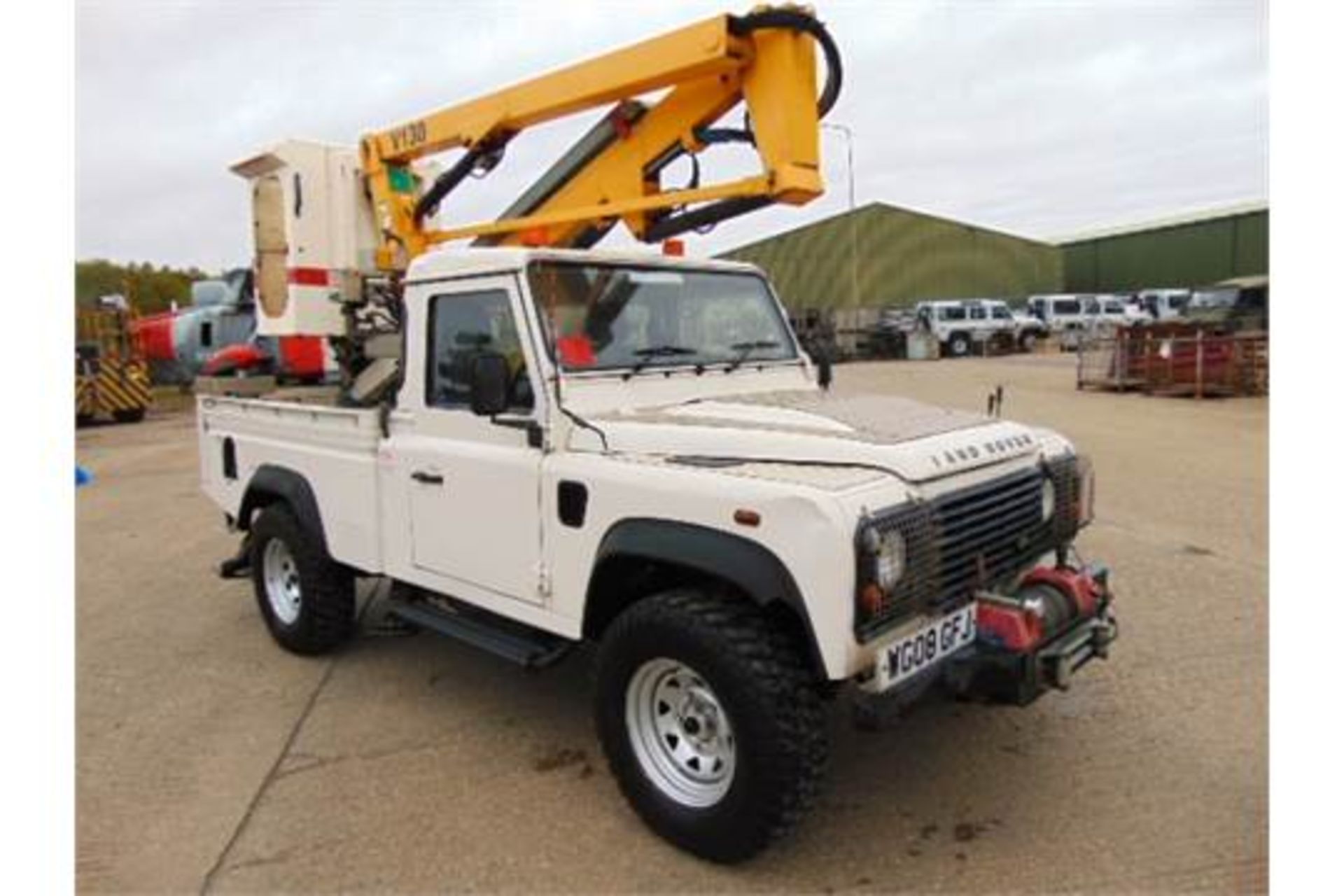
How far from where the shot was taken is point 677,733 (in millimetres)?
3508

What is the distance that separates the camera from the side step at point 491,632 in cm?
397

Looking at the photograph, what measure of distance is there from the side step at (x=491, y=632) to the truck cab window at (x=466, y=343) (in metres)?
1.00

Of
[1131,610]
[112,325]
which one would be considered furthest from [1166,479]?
[112,325]

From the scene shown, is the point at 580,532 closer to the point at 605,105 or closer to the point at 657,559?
the point at 657,559

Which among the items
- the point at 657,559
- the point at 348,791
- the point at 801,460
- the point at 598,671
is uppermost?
the point at 801,460

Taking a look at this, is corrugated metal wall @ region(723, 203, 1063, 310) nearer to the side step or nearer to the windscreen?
the windscreen

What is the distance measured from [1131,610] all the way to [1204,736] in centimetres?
175

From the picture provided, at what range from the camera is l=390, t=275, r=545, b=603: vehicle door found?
A: 13.0 ft

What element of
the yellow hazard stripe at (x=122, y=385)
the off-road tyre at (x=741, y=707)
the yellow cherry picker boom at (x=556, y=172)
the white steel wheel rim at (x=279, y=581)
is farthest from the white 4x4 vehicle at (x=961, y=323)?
the off-road tyre at (x=741, y=707)

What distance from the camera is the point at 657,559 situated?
3.38 m

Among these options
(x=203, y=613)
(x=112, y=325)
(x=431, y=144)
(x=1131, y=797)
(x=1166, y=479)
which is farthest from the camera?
(x=112, y=325)

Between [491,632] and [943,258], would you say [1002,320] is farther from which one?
[491,632]

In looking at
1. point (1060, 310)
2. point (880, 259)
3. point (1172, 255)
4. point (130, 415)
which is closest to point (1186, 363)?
point (130, 415)

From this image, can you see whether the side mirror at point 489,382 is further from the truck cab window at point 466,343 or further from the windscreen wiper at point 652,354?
the windscreen wiper at point 652,354
